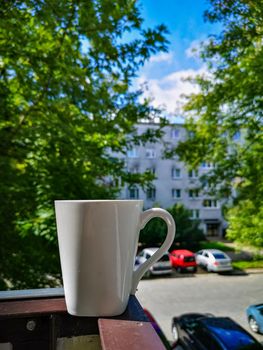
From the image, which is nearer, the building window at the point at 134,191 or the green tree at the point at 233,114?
the green tree at the point at 233,114

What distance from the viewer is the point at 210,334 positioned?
1.24 meters

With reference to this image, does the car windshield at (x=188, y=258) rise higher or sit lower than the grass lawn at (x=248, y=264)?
lower

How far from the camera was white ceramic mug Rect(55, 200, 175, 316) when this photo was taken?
293mm

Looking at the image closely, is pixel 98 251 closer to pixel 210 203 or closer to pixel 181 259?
pixel 181 259

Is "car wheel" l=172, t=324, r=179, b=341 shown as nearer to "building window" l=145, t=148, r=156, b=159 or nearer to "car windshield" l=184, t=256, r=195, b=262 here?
"car windshield" l=184, t=256, r=195, b=262

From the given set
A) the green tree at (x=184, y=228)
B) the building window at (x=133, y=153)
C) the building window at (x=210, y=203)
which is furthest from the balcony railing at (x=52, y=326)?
the building window at (x=133, y=153)

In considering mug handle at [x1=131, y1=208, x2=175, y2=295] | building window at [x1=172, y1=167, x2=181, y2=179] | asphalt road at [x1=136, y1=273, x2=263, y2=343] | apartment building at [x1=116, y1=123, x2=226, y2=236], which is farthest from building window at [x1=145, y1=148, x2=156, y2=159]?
mug handle at [x1=131, y1=208, x2=175, y2=295]

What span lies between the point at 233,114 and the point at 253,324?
0.87 metres

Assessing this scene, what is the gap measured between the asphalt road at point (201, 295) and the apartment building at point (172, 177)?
0.38 meters

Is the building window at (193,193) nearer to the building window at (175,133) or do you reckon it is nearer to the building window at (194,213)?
the building window at (194,213)

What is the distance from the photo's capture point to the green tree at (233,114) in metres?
1.00

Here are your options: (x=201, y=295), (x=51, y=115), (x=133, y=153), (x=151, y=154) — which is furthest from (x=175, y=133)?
(x=201, y=295)

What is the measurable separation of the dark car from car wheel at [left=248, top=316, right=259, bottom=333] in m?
0.03

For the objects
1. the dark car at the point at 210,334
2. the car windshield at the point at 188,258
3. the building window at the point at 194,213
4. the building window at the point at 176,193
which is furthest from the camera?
the building window at the point at 176,193
